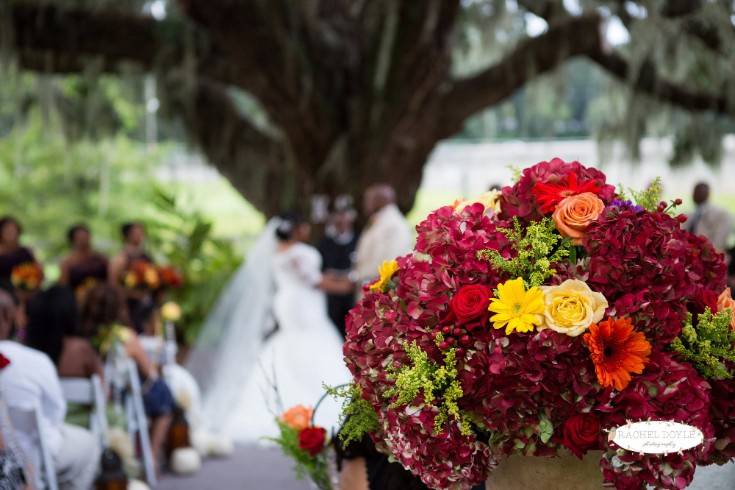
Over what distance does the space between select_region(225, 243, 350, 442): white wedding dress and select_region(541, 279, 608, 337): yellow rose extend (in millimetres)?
5439

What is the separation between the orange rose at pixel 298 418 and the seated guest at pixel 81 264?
380 cm

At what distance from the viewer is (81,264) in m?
7.10

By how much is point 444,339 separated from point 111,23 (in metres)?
7.08

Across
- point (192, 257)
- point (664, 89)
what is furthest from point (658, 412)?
point (192, 257)

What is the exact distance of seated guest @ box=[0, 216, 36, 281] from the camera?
7.82 m

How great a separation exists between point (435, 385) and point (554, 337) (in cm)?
22

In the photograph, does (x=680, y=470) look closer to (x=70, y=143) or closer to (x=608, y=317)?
(x=608, y=317)

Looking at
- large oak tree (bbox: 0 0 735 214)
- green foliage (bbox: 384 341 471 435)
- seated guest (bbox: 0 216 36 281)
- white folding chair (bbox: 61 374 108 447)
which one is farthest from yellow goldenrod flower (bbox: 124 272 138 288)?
green foliage (bbox: 384 341 471 435)

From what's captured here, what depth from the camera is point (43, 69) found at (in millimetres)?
8953

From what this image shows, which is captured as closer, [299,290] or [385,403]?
[385,403]

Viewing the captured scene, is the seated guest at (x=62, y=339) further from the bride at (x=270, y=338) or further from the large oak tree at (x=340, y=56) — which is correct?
the large oak tree at (x=340, y=56)

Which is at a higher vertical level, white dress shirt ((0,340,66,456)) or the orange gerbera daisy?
the orange gerbera daisy

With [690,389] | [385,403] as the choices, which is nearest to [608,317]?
[690,389]

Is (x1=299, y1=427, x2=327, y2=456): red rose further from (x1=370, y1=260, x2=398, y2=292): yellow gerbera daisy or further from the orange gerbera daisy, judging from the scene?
the orange gerbera daisy
